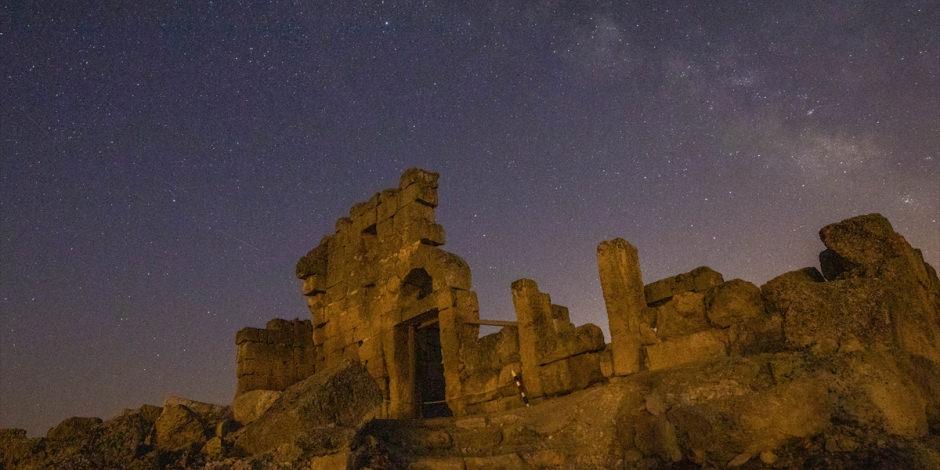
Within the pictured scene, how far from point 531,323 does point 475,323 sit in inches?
99.5

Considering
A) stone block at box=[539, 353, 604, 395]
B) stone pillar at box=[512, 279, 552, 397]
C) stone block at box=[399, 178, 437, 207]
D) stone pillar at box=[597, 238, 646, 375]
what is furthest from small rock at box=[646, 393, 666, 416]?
stone block at box=[399, 178, 437, 207]

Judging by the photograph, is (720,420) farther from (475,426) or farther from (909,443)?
(475,426)

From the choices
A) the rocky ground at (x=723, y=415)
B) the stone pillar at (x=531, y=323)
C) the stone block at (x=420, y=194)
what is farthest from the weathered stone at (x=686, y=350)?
the stone block at (x=420, y=194)

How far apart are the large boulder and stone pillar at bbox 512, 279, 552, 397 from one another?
239cm

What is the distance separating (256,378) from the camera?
12734 millimetres

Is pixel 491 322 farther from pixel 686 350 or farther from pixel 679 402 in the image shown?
Answer: pixel 679 402

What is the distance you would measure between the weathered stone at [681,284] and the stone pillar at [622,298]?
1.01ft

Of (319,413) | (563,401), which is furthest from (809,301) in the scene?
(319,413)

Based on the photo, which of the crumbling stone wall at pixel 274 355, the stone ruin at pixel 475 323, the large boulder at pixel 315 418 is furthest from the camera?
the crumbling stone wall at pixel 274 355

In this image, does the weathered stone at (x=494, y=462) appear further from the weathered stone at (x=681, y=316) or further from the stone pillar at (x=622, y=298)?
the weathered stone at (x=681, y=316)

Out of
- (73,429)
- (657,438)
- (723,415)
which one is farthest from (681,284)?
(73,429)

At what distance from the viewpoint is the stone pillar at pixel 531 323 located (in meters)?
7.51

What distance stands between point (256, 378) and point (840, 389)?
11.2 m

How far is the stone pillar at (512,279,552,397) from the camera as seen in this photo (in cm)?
751
